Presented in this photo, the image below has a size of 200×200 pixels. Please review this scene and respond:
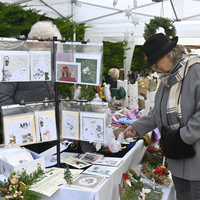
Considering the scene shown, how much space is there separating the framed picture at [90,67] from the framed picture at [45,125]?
1.08 feet

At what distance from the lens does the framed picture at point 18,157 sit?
1.44 metres

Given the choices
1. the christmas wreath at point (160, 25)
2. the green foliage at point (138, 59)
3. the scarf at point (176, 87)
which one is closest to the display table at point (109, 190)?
the scarf at point (176, 87)

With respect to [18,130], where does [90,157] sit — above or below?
below

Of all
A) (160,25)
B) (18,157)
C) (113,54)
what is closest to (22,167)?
(18,157)

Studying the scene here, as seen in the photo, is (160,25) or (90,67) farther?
(160,25)

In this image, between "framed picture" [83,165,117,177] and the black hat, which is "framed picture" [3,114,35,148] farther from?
the black hat

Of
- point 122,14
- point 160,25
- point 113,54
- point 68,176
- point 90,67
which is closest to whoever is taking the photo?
point 68,176

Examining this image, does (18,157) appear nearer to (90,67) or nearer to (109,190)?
(109,190)

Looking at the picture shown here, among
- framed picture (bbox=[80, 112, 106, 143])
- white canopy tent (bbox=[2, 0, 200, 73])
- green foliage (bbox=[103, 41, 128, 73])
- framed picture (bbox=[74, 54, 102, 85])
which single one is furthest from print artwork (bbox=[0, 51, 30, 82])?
green foliage (bbox=[103, 41, 128, 73])

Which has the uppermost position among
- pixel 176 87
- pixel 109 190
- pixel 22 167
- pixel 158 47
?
pixel 158 47

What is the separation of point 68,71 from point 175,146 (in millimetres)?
821

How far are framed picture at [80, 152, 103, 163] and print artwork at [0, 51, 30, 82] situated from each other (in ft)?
2.49

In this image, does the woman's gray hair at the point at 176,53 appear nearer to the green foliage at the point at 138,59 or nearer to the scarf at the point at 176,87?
the scarf at the point at 176,87

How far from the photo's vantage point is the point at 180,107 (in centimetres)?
136
